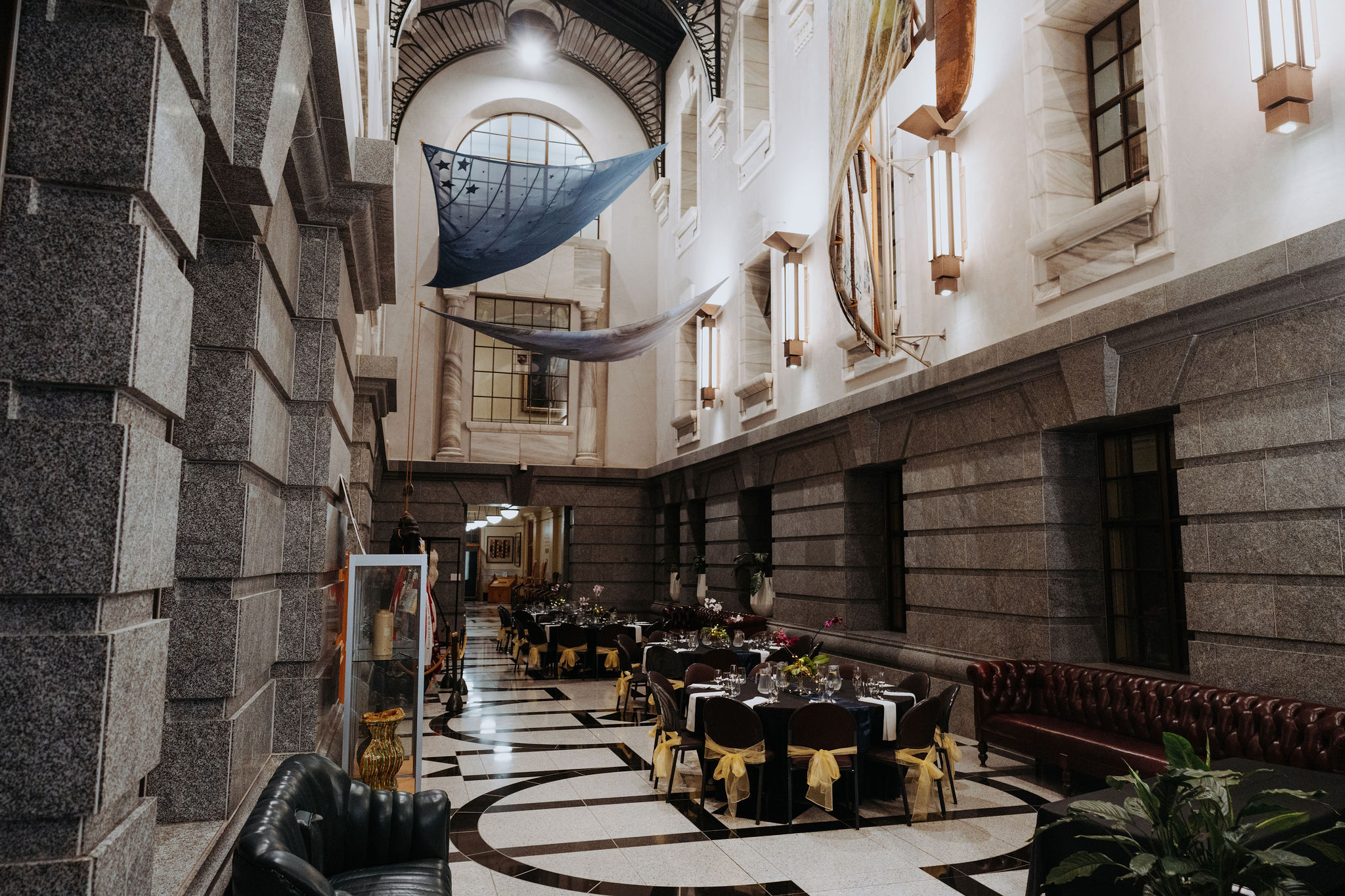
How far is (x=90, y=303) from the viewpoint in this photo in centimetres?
177

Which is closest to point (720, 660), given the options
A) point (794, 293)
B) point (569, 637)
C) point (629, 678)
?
point (629, 678)

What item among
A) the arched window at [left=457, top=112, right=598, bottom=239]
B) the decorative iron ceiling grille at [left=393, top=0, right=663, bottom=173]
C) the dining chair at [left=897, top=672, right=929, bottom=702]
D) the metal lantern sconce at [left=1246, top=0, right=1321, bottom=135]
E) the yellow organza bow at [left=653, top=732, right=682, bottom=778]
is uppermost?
the decorative iron ceiling grille at [left=393, top=0, right=663, bottom=173]

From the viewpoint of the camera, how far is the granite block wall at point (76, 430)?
1689 millimetres

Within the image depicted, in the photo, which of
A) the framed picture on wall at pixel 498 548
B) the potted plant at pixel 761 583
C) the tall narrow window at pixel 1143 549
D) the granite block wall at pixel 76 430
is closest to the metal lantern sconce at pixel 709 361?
the potted plant at pixel 761 583

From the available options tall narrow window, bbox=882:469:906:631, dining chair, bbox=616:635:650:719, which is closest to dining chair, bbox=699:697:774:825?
dining chair, bbox=616:635:650:719

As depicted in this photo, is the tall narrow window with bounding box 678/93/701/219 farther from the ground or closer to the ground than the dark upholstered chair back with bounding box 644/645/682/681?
farther from the ground

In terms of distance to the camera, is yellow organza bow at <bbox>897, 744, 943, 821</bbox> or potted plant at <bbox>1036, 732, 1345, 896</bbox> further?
yellow organza bow at <bbox>897, 744, 943, 821</bbox>

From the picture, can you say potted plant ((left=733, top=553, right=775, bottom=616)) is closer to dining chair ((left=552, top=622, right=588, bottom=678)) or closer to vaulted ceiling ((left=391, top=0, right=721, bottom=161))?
dining chair ((left=552, top=622, right=588, bottom=678))

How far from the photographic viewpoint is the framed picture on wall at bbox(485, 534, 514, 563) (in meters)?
29.6

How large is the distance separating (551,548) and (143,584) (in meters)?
22.4

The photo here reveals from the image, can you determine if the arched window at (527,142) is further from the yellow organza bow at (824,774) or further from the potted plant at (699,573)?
the yellow organza bow at (824,774)

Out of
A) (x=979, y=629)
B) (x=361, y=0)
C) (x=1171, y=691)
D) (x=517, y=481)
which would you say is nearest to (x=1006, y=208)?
(x=979, y=629)

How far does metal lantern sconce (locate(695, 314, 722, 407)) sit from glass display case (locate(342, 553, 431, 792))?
9.35 metres

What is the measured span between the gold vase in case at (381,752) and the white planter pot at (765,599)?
7.35 metres
